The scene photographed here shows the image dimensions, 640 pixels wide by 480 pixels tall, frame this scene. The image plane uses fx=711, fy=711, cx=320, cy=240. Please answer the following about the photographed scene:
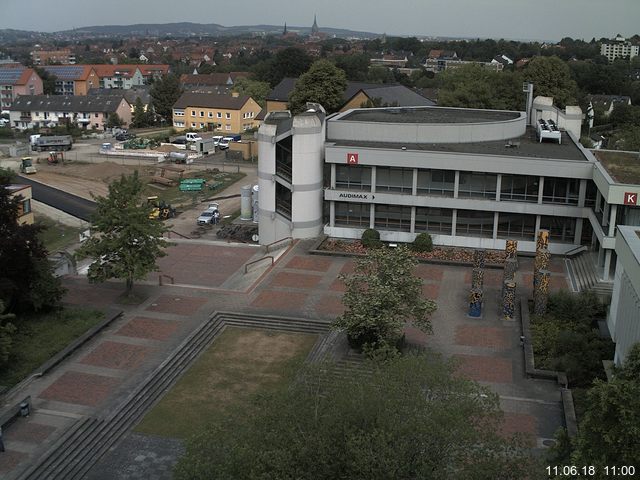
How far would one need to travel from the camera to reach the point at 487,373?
2686 cm

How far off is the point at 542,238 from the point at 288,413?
21.7m

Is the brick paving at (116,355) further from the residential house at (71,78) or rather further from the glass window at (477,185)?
the residential house at (71,78)

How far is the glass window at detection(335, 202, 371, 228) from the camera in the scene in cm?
4325

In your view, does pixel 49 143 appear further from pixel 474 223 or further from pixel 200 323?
pixel 200 323

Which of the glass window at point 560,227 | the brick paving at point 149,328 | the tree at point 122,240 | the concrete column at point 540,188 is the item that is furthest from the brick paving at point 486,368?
the concrete column at point 540,188

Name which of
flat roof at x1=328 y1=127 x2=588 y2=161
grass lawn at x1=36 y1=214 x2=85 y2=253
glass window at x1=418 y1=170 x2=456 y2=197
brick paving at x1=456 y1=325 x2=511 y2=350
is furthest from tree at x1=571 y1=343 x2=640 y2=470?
grass lawn at x1=36 y1=214 x2=85 y2=253

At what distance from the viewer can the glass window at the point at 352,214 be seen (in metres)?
43.2

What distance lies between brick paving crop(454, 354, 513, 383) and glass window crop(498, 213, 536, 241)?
14.7m

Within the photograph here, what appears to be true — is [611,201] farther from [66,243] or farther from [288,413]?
[66,243]

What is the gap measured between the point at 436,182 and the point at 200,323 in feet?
57.5

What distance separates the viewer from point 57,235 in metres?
50.0

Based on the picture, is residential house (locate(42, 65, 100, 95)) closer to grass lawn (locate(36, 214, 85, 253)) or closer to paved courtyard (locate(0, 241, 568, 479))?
grass lawn (locate(36, 214, 85, 253))

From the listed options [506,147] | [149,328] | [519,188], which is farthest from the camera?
[506,147]

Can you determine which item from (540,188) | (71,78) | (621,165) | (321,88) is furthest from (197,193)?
(71,78)
